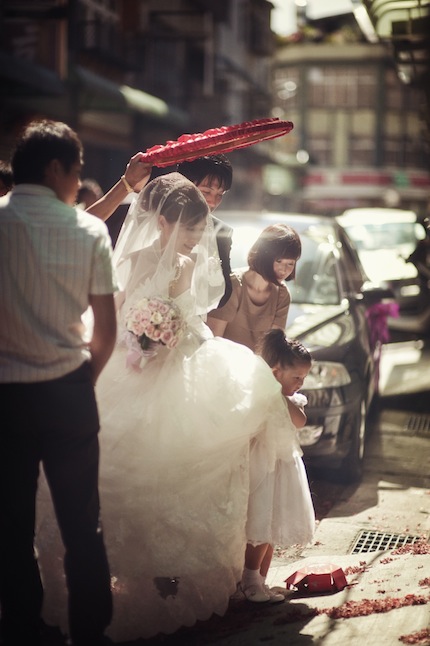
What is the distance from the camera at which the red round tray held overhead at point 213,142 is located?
4.32m

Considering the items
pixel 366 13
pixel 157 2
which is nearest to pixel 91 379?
pixel 366 13

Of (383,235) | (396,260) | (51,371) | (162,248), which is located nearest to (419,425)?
(162,248)

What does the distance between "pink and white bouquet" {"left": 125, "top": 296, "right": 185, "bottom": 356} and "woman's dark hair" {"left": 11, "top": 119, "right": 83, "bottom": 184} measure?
2.97 feet

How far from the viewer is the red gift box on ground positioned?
14.8 feet

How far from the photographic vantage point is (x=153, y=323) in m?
4.08

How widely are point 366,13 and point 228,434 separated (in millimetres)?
6901

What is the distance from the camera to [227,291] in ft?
16.7

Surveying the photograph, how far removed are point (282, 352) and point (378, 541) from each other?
1.68m

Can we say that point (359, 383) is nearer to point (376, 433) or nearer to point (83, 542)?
point (376, 433)

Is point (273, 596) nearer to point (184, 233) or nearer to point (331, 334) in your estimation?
point (184, 233)

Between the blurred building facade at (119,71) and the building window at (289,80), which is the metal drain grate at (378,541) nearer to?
Result: the blurred building facade at (119,71)

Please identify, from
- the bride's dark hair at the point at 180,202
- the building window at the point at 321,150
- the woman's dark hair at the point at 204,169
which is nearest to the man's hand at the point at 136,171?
the bride's dark hair at the point at 180,202

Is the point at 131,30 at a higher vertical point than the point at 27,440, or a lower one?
higher

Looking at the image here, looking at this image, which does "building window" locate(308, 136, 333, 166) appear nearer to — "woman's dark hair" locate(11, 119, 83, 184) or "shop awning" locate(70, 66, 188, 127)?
"shop awning" locate(70, 66, 188, 127)
